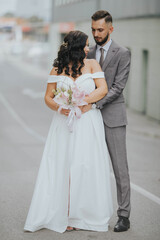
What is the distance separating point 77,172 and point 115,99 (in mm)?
834

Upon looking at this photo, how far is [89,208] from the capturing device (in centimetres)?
530

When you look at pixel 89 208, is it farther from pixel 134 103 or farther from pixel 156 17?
pixel 134 103

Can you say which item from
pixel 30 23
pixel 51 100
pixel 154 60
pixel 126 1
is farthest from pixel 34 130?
pixel 30 23

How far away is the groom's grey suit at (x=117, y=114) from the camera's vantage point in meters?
5.30

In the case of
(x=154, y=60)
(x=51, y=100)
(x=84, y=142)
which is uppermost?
(x=51, y=100)

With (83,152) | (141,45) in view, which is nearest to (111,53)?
(83,152)

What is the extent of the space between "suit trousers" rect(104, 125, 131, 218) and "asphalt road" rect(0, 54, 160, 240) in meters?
0.26

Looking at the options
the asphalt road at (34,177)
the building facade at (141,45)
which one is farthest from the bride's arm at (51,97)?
the building facade at (141,45)

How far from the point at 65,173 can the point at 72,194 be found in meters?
0.22

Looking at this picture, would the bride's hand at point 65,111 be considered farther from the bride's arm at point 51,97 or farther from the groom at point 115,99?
the groom at point 115,99

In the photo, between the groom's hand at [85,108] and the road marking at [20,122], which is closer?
the groom's hand at [85,108]

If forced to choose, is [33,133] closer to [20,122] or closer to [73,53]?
[20,122]

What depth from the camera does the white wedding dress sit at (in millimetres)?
5301

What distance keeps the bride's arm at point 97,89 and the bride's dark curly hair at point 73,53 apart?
0.45 feet
